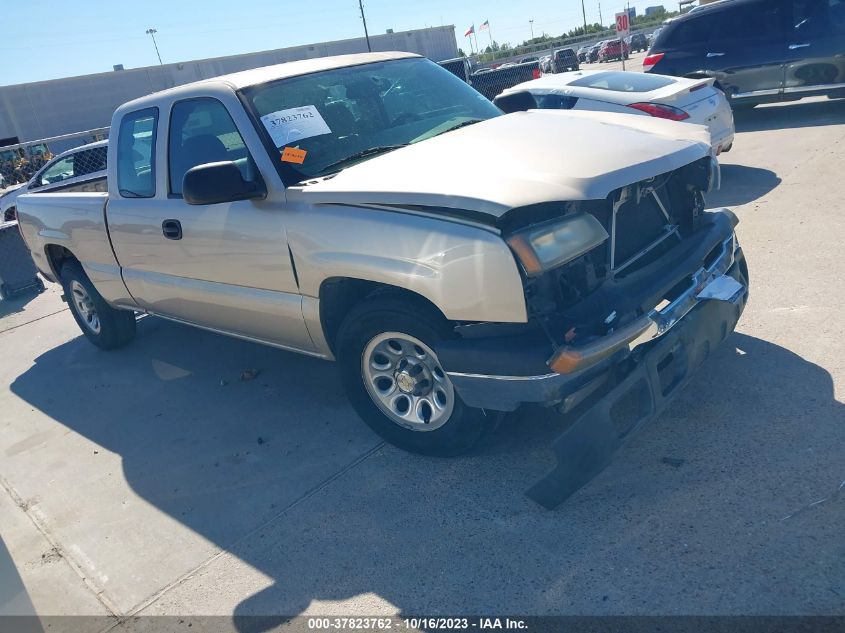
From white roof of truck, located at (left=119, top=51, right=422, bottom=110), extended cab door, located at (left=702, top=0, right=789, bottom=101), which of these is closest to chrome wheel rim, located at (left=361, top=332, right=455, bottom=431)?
white roof of truck, located at (left=119, top=51, right=422, bottom=110)

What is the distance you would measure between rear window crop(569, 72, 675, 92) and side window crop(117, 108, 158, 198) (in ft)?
17.9

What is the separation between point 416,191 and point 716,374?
6.81 feet

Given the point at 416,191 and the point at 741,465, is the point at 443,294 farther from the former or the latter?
the point at 741,465

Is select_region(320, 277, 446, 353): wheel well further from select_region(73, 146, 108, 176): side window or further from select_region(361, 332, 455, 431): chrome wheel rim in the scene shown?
select_region(73, 146, 108, 176): side window

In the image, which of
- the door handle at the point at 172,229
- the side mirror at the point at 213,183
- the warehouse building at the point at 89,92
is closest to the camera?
the side mirror at the point at 213,183

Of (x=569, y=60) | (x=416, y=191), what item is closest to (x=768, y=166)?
(x=416, y=191)

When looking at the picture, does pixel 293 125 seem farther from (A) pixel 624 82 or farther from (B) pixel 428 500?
(A) pixel 624 82

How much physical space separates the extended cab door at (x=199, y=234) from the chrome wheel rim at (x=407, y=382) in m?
0.55

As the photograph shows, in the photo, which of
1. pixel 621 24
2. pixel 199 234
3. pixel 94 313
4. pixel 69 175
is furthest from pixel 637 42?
pixel 199 234

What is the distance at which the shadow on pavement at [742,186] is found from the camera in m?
7.44

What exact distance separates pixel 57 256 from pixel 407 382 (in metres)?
4.37

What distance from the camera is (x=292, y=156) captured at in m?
3.87

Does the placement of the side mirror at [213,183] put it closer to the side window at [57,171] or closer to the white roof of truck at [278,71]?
the white roof of truck at [278,71]

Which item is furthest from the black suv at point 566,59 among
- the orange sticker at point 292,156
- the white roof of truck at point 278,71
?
the orange sticker at point 292,156
